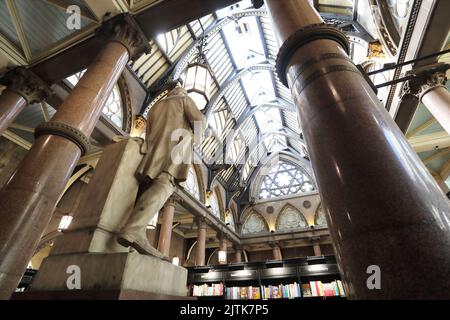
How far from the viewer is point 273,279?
6.68 m

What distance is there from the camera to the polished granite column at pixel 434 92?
380cm

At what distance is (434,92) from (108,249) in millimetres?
5541

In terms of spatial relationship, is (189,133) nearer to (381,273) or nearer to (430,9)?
(381,273)

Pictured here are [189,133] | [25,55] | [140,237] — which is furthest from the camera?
[25,55]

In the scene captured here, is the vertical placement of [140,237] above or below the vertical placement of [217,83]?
below

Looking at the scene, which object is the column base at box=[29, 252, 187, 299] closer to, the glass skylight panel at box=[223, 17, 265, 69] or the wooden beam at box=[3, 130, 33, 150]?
the wooden beam at box=[3, 130, 33, 150]

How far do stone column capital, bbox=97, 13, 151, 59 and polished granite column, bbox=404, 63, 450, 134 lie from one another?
185 inches

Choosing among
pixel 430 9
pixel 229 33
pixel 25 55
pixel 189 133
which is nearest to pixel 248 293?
pixel 189 133

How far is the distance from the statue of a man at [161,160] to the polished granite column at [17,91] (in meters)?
3.83

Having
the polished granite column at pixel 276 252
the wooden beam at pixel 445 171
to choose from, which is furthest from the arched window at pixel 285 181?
the wooden beam at pixel 445 171

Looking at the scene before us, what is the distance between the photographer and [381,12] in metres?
5.07

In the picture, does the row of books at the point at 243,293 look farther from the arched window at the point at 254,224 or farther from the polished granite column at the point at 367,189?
the arched window at the point at 254,224
